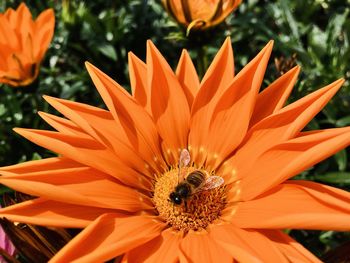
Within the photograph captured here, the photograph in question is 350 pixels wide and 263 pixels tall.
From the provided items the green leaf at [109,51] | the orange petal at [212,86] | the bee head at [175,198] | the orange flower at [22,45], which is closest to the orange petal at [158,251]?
the bee head at [175,198]

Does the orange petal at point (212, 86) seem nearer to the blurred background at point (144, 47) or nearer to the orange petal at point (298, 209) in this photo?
the orange petal at point (298, 209)

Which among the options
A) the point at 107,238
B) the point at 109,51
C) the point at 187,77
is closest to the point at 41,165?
the point at 107,238

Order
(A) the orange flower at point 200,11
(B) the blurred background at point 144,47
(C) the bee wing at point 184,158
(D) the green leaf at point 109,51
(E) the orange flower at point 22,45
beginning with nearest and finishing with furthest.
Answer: (C) the bee wing at point 184,158 < (A) the orange flower at point 200,11 < (E) the orange flower at point 22,45 < (B) the blurred background at point 144,47 < (D) the green leaf at point 109,51

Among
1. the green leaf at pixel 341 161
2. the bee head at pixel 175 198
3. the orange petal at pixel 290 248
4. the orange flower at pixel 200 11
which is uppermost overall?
the orange flower at pixel 200 11

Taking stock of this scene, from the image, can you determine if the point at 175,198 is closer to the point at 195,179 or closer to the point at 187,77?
the point at 195,179

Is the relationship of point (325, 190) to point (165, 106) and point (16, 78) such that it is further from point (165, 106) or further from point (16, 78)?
point (16, 78)

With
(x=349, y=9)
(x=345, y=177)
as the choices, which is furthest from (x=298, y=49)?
(x=345, y=177)

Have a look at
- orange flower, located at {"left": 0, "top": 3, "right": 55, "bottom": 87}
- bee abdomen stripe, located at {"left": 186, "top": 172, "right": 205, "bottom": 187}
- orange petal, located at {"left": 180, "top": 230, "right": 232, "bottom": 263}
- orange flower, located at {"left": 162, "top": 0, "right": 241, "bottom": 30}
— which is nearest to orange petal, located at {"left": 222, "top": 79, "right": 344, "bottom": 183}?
bee abdomen stripe, located at {"left": 186, "top": 172, "right": 205, "bottom": 187}
